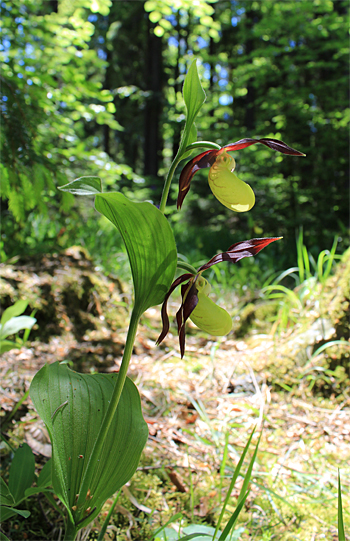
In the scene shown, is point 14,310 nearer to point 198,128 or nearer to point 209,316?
point 209,316

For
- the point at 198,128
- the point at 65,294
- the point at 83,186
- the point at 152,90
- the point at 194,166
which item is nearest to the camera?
the point at 83,186

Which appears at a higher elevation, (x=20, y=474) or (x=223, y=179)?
(x=223, y=179)

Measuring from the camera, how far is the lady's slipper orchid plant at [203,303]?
676mm

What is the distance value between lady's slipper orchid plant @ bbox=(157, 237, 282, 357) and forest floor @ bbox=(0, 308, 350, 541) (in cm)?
48

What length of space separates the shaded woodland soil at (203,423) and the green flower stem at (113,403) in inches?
11.9

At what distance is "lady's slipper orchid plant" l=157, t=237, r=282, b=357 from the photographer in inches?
26.6

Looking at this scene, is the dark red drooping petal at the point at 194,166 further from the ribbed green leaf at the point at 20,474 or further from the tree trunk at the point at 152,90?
the tree trunk at the point at 152,90

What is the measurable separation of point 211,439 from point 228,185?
3.26ft

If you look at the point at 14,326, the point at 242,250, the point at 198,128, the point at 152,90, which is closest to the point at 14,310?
the point at 14,326

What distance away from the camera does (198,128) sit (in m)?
4.53

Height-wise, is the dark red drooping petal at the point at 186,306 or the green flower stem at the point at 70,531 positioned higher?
the dark red drooping petal at the point at 186,306

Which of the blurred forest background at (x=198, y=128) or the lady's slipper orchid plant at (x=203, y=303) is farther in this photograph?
the blurred forest background at (x=198, y=128)

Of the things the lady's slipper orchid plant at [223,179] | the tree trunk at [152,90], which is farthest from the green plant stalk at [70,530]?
the tree trunk at [152,90]

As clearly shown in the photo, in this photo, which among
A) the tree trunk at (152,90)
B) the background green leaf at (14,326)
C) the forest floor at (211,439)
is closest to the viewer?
the forest floor at (211,439)
